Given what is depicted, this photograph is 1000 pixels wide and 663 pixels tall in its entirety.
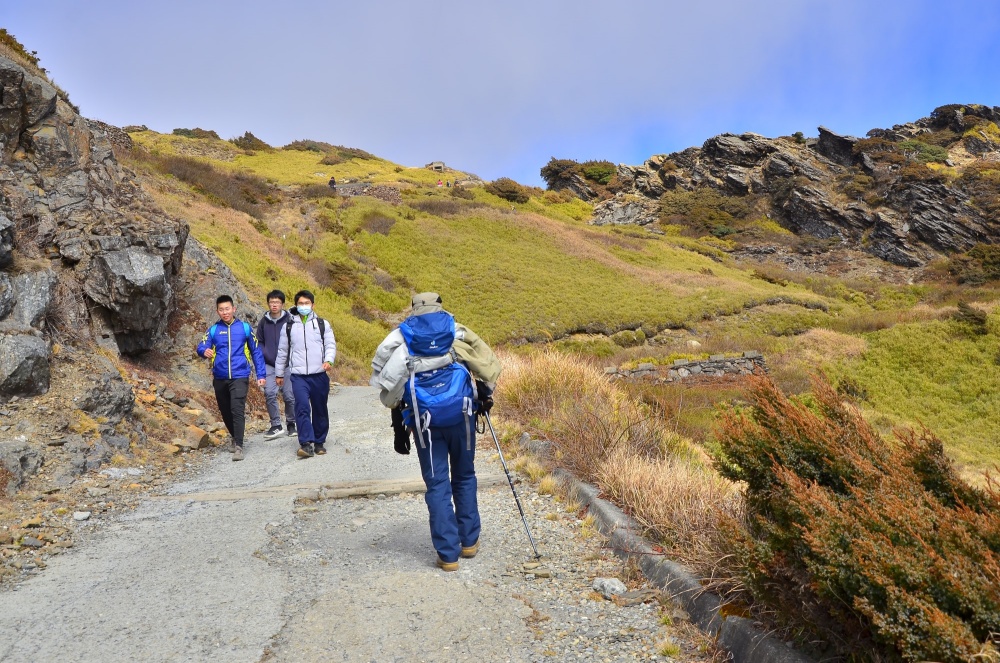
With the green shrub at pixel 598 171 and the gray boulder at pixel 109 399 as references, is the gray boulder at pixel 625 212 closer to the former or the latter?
the green shrub at pixel 598 171

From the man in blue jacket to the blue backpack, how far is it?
449cm

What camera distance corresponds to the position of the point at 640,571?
4.15 m

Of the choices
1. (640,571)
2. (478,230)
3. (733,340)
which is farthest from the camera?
(478,230)

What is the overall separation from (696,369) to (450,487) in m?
16.9

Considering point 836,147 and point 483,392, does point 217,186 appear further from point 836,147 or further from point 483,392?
point 836,147

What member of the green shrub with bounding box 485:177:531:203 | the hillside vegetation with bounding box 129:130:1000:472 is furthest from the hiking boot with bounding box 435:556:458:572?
the green shrub with bounding box 485:177:531:203

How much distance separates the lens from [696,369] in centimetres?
2011

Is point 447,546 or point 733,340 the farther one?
point 733,340

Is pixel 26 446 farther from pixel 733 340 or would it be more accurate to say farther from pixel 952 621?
A: pixel 733 340

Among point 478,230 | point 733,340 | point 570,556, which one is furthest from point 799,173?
point 570,556

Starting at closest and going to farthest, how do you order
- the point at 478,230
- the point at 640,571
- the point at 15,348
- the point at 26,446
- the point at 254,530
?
1. the point at 640,571
2. the point at 254,530
3. the point at 26,446
4. the point at 15,348
5. the point at 478,230

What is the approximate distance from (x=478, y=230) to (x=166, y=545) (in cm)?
3958

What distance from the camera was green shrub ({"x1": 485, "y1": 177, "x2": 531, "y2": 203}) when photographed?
57656 millimetres

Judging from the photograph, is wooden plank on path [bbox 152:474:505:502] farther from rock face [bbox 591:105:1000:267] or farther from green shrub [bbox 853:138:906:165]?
green shrub [bbox 853:138:906:165]
